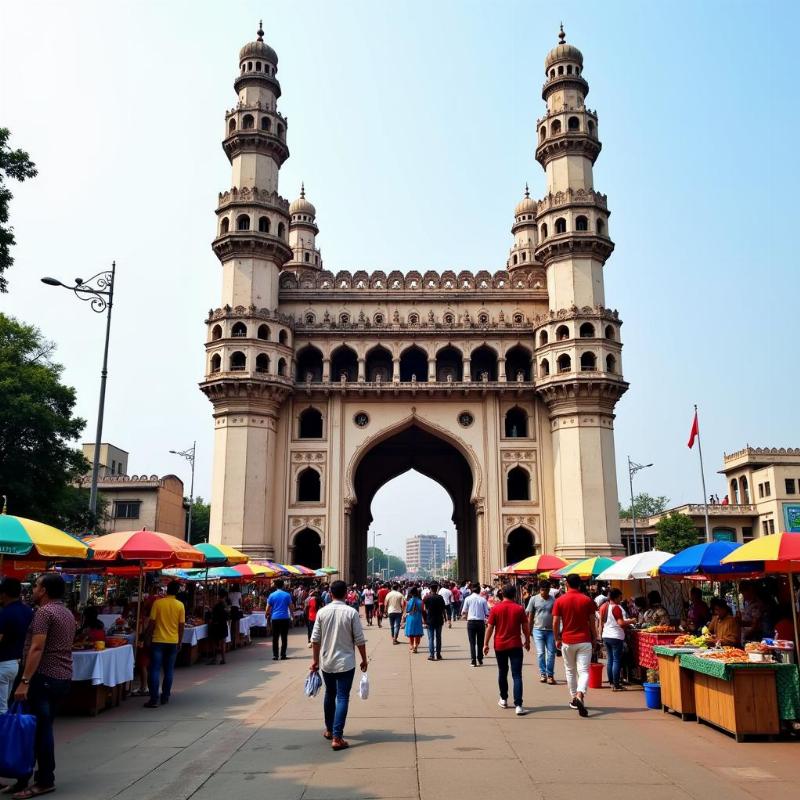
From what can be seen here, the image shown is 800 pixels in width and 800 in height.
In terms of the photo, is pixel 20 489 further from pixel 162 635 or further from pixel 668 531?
pixel 668 531

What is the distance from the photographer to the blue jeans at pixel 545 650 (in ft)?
46.2

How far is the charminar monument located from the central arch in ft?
10.7

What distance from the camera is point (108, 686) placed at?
38.0ft

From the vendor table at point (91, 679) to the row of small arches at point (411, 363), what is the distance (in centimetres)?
2788

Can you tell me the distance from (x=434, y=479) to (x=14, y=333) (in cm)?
2498

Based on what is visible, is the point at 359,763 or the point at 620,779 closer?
the point at 620,779

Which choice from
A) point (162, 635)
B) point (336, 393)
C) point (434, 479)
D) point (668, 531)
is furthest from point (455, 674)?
point (668, 531)

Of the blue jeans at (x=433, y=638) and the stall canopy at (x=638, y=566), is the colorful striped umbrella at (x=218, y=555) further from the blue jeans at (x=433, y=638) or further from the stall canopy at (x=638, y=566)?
the stall canopy at (x=638, y=566)

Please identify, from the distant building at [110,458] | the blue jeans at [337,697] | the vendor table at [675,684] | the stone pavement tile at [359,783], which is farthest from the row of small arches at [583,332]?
the distant building at [110,458]

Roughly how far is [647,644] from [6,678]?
979 cm

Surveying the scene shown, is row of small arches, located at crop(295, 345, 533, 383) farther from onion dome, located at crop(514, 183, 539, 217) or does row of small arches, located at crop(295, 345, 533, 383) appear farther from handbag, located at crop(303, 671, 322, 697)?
handbag, located at crop(303, 671, 322, 697)

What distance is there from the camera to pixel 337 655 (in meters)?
8.59

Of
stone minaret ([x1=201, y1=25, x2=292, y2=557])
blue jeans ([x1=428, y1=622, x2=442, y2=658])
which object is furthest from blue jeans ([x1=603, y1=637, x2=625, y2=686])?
stone minaret ([x1=201, y1=25, x2=292, y2=557])

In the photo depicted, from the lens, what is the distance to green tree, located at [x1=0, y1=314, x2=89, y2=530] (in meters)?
28.5
